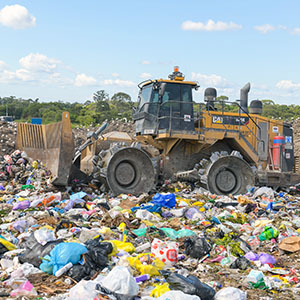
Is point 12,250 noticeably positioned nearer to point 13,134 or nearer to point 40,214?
point 40,214

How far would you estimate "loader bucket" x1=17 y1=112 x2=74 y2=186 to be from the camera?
7.96 metres

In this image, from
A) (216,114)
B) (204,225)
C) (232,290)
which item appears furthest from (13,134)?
(232,290)

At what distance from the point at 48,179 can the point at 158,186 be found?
2450 millimetres

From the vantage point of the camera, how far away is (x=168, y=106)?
29.3 feet

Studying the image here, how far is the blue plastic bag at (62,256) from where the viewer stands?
12.9 feet

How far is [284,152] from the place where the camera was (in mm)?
10570

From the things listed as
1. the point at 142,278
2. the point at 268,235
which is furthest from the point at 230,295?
the point at 268,235

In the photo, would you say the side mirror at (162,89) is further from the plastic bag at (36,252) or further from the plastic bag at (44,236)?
the plastic bag at (36,252)

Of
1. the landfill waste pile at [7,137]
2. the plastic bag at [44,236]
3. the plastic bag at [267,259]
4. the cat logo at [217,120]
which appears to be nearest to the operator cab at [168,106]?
the cat logo at [217,120]

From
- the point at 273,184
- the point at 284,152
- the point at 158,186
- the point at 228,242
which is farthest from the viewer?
the point at 284,152

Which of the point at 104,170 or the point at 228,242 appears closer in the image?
the point at 228,242

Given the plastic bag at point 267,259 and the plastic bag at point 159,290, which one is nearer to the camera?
the plastic bag at point 159,290

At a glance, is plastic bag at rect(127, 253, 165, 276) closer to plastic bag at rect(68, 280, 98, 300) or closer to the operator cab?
plastic bag at rect(68, 280, 98, 300)

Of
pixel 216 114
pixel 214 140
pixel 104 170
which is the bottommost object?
pixel 104 170
